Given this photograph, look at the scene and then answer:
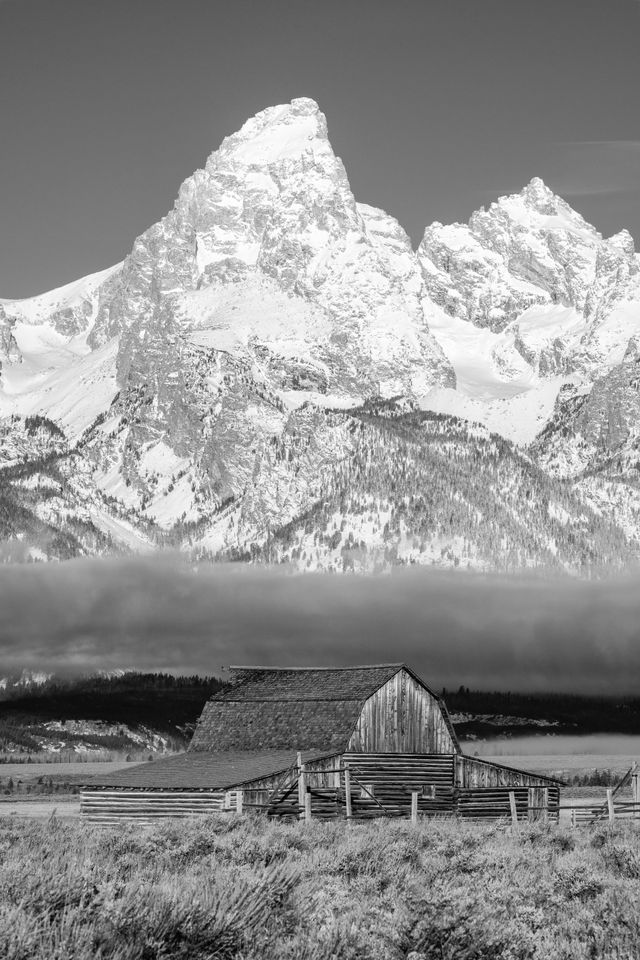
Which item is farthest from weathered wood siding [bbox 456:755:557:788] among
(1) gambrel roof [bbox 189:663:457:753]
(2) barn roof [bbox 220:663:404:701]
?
(2) barn roof [bbox 220:663:404:701]

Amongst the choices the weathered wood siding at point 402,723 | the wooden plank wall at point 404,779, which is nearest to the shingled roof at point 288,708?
the weathered wood siding at point 402,723

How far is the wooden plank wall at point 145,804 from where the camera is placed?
163 ft

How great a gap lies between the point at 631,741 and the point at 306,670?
147 m

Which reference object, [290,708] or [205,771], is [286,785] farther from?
[290,708]

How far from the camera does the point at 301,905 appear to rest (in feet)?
48.4

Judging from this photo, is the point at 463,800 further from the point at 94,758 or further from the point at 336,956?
the point at 94,758

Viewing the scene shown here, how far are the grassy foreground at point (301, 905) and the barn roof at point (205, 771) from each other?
87.8 ft

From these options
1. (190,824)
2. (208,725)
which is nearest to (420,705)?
(208,725)

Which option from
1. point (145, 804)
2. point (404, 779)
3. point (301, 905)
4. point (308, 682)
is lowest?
point (145, 804)

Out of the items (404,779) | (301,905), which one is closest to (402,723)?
(404,779)

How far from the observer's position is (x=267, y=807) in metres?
45.3

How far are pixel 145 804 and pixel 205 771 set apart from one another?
9.03 ft

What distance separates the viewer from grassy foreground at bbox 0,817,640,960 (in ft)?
39.3

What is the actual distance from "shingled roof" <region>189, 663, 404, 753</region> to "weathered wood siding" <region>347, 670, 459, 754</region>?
496mm
